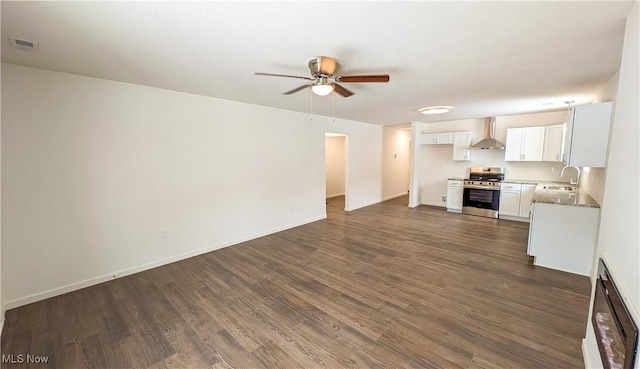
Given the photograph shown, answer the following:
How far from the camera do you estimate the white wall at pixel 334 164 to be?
29.0 feet

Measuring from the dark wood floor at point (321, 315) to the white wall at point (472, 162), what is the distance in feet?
10.0

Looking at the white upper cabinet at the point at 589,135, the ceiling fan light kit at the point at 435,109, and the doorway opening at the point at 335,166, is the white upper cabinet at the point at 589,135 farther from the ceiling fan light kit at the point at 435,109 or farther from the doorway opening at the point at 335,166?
the doorway opening at the point at 335,166

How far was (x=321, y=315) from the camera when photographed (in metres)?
2.43

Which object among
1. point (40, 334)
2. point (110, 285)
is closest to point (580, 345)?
point (40, 334)

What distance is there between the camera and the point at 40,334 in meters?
2.19

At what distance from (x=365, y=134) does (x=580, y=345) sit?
231 inches

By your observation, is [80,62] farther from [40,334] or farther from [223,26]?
[40,334]

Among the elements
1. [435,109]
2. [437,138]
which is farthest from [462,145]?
[435,109]

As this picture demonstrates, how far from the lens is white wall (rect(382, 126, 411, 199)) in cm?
814

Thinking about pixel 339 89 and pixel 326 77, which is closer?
pixel 326 77

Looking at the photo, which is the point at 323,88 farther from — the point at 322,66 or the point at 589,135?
the point at 589,135

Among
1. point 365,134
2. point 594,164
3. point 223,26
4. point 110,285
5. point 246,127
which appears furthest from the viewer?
point 365,134

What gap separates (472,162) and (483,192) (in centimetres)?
102

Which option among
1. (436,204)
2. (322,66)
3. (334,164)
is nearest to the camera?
(322,66)
